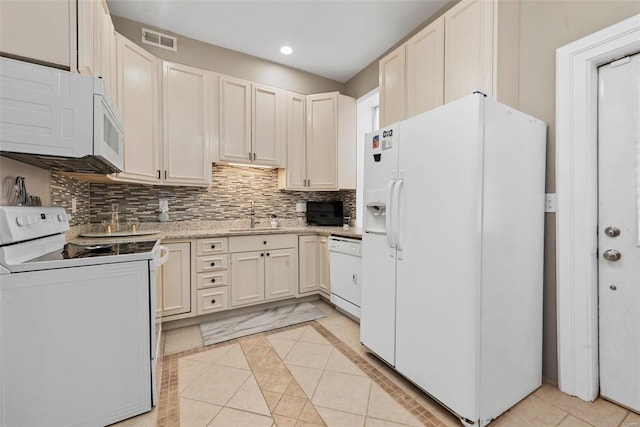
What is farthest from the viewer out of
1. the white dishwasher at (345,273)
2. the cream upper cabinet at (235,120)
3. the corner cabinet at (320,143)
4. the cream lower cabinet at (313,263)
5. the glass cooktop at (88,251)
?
A: the corner cabinet at (320,143)

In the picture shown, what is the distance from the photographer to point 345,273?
261 centimetres

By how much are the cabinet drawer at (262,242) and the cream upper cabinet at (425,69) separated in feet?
5.65

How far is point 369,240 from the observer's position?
1.95 meters

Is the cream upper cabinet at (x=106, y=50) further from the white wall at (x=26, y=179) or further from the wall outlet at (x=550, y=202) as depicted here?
the wall outlet at (x=550, y=202)

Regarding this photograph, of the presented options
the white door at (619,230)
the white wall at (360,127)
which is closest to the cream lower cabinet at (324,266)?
the white wall at (360,127)

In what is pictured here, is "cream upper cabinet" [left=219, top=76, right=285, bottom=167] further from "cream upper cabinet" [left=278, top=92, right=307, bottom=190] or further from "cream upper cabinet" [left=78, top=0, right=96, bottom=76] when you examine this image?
"cream upper cabinet" [left=78, top=0, right=96, bottom=76]

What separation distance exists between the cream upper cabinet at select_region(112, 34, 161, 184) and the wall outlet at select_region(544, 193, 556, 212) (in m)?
3.09

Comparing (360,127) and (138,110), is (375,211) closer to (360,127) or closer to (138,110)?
(360,127)

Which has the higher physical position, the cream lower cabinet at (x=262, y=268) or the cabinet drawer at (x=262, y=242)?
the cabinet drawer at (x=262, y=242)

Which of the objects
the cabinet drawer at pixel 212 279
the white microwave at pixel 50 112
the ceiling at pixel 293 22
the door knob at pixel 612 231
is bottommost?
the cabinet drawer at pixel 212 279

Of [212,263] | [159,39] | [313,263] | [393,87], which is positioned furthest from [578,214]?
[159,39]

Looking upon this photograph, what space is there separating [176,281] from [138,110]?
5.07ft

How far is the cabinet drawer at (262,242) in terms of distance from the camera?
2.71m

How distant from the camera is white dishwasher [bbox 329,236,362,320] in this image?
8.12 ft
